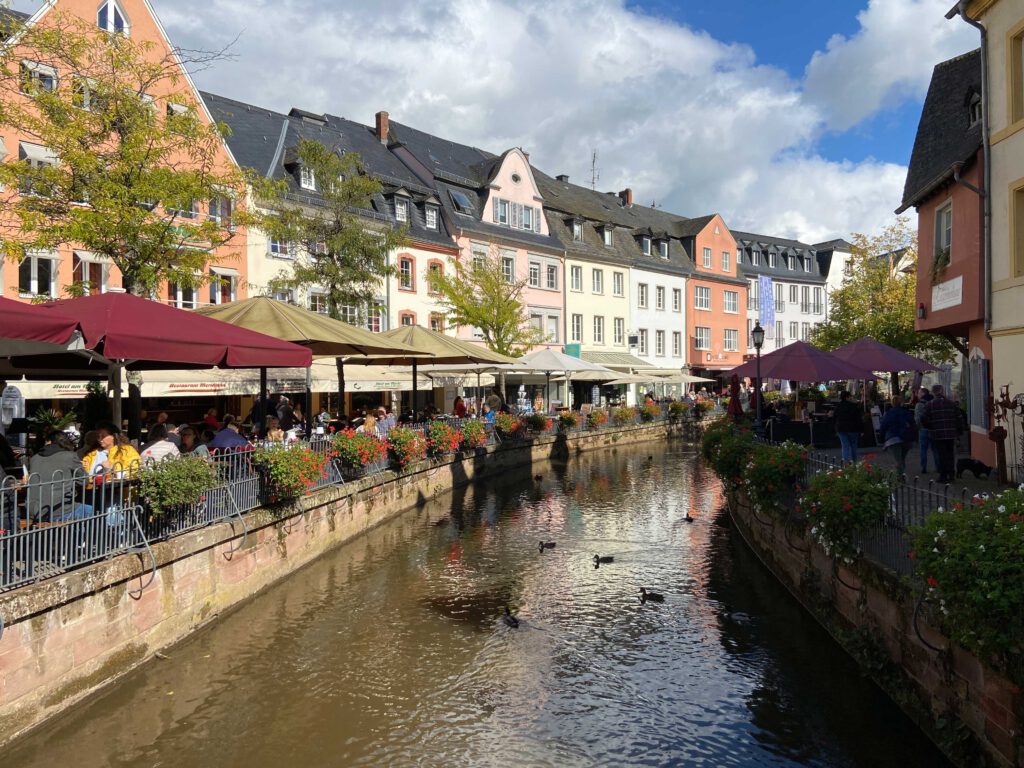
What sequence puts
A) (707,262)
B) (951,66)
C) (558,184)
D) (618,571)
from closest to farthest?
(618,571) < (951,66) < (558,184) < (707,262)

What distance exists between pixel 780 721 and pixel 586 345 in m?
38.1

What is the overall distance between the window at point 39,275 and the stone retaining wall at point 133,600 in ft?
45.0

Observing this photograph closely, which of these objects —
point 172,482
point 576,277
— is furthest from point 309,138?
point 172,482

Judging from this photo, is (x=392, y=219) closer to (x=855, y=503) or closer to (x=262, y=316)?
(x=262, y=316)

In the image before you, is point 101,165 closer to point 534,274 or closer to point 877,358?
point 877,358

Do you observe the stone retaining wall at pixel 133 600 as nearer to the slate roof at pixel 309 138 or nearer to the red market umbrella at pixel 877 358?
the red market umbrella at pixel 877 358

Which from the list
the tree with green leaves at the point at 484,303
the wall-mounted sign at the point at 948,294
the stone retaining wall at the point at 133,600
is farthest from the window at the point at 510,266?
the stone retaining wall at the point at 133,600

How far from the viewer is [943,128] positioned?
677 inches

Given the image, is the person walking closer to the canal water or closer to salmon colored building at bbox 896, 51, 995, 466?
salmon colored building at bbox 896, 51, 995, 466

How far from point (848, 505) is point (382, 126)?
36.1 metres

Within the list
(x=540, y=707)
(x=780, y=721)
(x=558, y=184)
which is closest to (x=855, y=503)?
(x=780, y=721)

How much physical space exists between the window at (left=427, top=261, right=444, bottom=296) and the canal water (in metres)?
20.0

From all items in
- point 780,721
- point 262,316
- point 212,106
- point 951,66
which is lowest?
point 780,721

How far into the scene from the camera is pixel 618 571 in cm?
1236
